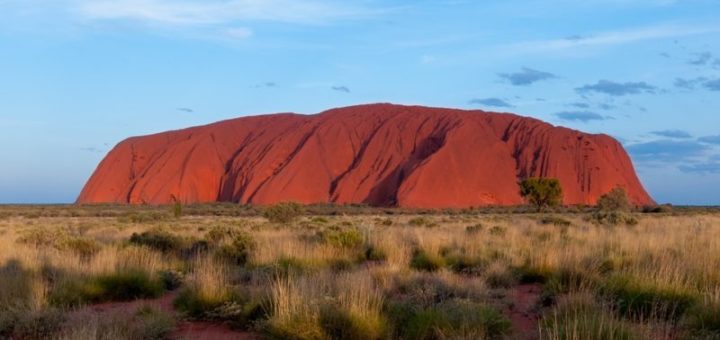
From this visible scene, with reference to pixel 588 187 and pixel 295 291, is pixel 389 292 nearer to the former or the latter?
pixel 295 291

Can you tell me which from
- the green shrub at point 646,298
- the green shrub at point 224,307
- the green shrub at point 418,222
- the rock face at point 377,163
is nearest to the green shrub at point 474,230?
the green shrub at point 418,222

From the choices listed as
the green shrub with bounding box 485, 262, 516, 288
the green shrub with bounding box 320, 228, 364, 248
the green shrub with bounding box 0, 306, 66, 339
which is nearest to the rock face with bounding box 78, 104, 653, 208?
the green shrub with bounding box 320, 228, 364, 248

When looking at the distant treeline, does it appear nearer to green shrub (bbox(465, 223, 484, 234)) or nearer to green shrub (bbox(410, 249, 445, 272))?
green shrub (bbox(465, 223, 484, 234))

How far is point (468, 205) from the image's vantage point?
2982 inches

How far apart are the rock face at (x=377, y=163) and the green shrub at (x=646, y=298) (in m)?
64.3

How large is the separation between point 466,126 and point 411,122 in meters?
8.07

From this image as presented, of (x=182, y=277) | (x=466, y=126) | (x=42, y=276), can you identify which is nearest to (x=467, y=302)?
(x=182, y=277)

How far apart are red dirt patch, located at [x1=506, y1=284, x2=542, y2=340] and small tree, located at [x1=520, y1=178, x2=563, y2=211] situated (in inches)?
1986

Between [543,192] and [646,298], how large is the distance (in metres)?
52.7

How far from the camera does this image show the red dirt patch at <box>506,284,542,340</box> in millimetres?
6270

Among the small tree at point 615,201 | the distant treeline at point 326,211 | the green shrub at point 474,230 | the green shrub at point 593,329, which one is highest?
the small tree at point 615,201

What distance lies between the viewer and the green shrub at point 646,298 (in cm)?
676

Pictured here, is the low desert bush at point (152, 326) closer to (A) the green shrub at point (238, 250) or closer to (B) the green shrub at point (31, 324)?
(B) the green shrub at point (31, 324)

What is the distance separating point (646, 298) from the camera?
23.3ft
